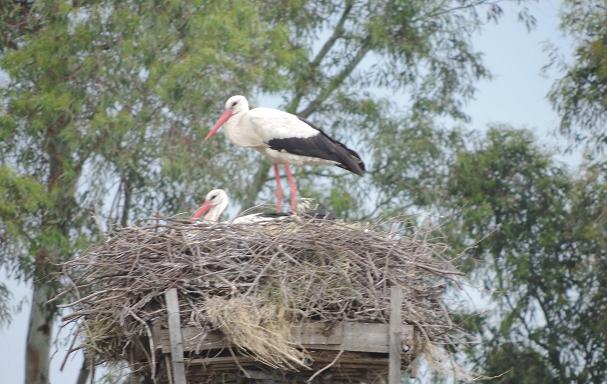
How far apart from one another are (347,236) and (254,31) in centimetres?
922

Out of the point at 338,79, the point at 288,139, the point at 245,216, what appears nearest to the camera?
the point at 245,216

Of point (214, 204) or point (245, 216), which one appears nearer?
point (245, 216)

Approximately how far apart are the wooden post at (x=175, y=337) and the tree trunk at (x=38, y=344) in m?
10.3

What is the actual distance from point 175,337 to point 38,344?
1083cm

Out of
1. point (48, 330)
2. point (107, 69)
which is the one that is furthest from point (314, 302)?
point (48, 330)

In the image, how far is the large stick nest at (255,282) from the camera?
36.0 feet

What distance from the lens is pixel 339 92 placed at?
23.4 meters

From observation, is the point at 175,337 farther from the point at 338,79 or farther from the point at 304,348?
the point at 338,79

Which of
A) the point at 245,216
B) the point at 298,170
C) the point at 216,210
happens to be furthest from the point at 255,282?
the point at 298,170

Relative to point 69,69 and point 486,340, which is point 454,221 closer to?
point 486,340

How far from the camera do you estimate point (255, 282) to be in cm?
1107

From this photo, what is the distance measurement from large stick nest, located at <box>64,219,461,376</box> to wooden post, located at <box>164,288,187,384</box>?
0.35ft

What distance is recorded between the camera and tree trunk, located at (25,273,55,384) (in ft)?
69.9

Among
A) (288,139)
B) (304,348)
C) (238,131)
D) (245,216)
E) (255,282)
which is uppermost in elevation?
(238,131)
